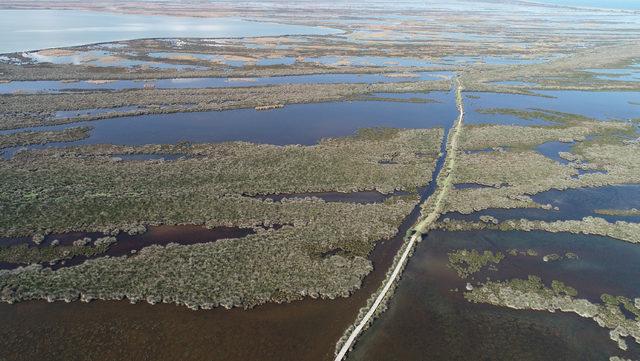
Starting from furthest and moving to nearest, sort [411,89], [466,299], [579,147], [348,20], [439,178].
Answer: [348,20] < [411,89] < [579,147] < [439,178] < [466,299]

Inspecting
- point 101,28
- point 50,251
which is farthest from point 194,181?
point 101,28

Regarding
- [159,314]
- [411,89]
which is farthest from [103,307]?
[411,89]

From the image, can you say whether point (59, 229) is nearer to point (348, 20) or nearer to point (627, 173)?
point (627, 173)

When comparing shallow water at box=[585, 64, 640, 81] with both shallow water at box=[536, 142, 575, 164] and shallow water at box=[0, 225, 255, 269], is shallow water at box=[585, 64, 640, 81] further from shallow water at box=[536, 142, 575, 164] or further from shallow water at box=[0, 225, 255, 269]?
shallow water at box=[0, 225, 255, 269]

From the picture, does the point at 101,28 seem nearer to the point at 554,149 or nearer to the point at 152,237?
the point at 152,237

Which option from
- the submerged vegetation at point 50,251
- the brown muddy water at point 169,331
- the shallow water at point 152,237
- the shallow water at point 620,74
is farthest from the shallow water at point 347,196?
the shallow water at point 620,74

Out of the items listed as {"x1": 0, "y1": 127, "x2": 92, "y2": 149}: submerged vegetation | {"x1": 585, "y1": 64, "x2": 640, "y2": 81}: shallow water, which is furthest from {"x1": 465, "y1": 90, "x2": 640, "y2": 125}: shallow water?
{"x1": 0, "y1": 127, "x2": 92, "y2": 149}: submerged vegetation
